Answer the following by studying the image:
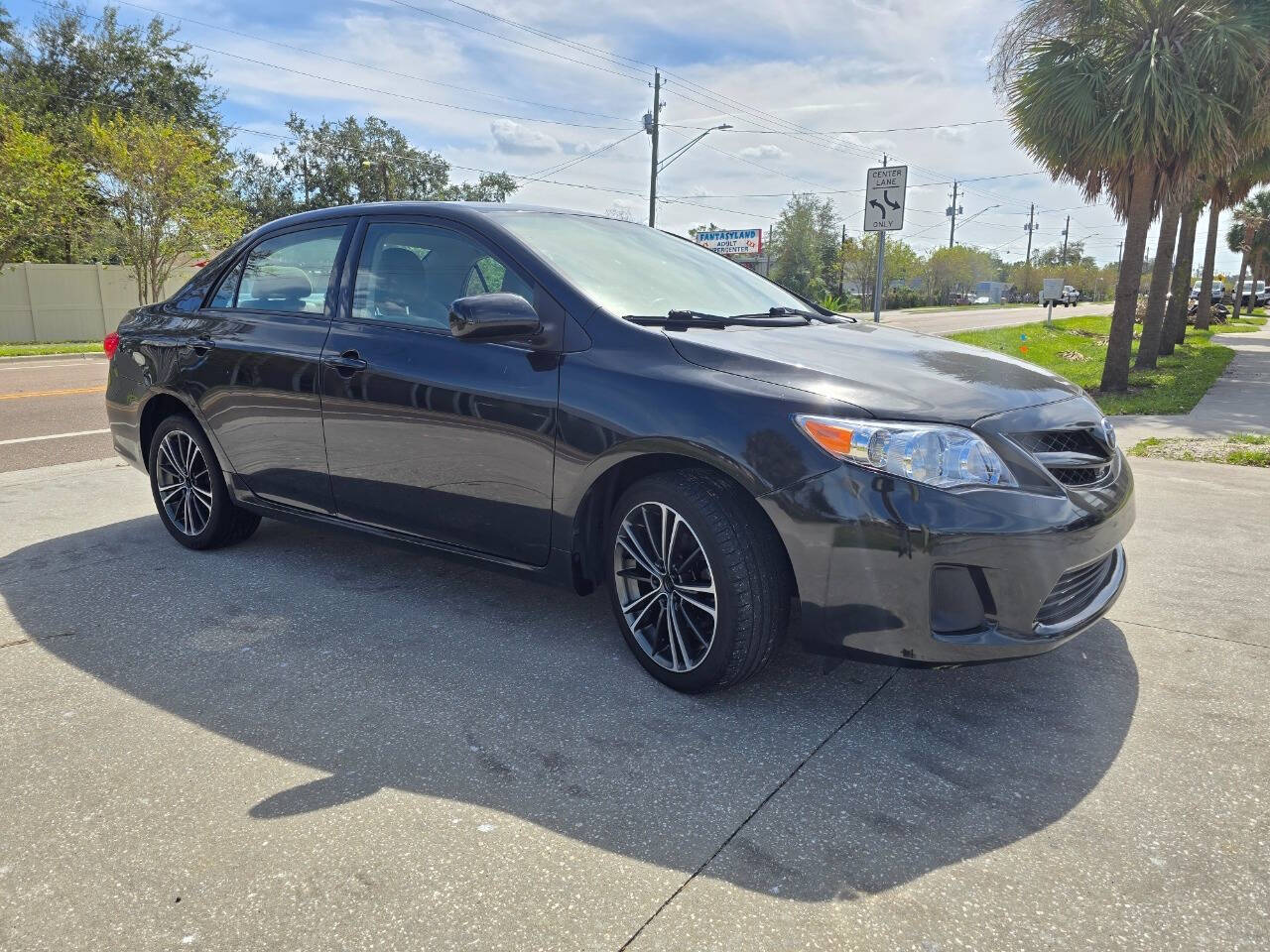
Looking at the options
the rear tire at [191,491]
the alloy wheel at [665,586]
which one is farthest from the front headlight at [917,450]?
the rear tire at [191,491]

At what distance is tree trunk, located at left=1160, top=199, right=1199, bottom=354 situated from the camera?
781 inches

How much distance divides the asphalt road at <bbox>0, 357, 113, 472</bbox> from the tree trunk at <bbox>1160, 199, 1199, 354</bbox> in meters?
19.7

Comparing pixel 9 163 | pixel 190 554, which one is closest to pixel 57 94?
pixel 9 163

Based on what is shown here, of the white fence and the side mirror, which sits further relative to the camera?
the white fence

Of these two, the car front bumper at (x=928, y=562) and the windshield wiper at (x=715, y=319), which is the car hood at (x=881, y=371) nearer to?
the windshield wiper at (x=715, y=319)

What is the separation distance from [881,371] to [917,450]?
1.54ft

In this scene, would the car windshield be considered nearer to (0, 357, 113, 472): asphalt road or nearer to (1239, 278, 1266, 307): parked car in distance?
(0, 357, 113, 472): asphalt road

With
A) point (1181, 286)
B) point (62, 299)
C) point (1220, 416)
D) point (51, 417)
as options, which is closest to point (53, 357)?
point (62, 299)

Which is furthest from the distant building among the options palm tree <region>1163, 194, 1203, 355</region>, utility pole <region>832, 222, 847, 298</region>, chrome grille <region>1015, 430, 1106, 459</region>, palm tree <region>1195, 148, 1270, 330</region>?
chrome grille <region>1015, 430, 1106, 459</region>

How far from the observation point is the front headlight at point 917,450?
100 inches

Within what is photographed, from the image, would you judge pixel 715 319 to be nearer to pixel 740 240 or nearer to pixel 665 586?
pixel 665 586

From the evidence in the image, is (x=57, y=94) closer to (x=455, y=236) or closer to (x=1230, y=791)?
(x=455, y=236)

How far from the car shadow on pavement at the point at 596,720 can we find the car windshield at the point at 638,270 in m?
1.29

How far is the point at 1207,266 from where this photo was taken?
27.9 metres
